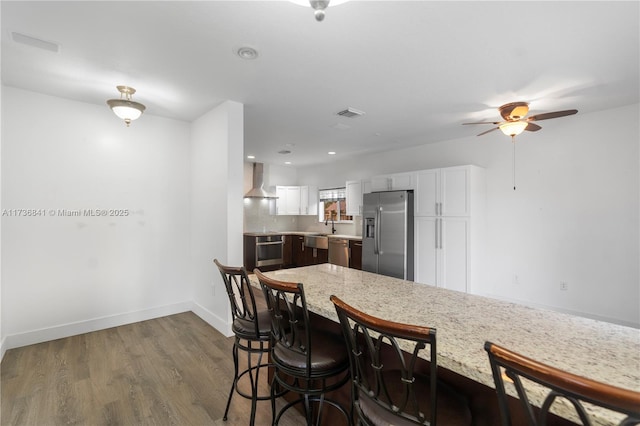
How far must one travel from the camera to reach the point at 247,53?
246 centimetres

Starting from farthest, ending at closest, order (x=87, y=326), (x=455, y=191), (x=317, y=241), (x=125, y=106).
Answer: (x=317, y=241) → (x=455, y=191) → (x=87, y=326) → (x=125, y=106)

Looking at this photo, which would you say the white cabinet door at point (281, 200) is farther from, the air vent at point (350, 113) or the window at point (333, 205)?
the air vent at point (350, 113)

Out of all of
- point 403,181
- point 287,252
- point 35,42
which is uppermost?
point 35,42

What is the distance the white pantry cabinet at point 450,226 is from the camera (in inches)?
184

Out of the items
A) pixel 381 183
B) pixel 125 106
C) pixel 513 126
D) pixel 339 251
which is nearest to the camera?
pixel 125 106

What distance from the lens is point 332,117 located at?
4.11 m

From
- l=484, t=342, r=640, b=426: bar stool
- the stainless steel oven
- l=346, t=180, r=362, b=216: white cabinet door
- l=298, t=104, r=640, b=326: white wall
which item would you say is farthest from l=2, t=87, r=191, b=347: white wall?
l=298, t=104, r=640, b=326: white wall

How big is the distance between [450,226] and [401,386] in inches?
160

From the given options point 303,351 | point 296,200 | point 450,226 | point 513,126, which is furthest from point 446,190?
point 296,200

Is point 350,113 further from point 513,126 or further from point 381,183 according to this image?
point 381,183

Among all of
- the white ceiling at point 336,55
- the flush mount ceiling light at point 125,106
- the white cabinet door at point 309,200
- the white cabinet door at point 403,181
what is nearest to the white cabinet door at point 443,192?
the white cabinet door at point 403,181

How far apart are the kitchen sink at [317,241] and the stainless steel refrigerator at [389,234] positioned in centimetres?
132

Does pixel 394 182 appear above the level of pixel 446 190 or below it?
above

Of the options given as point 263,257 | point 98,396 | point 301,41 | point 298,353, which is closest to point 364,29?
point 301,41
